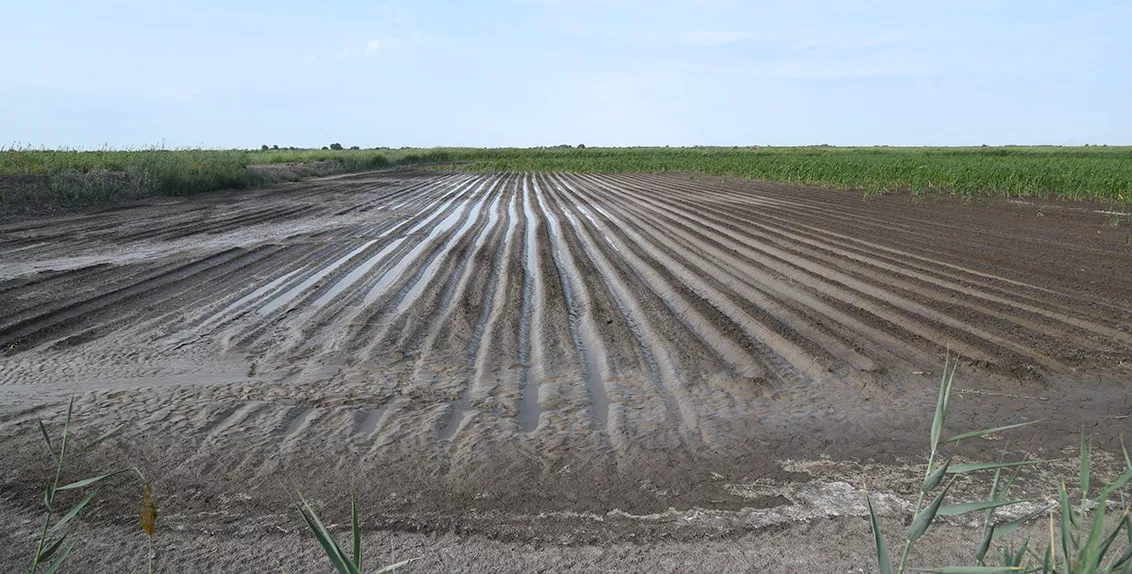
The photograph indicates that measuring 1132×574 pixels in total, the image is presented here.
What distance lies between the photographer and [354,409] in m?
4.86

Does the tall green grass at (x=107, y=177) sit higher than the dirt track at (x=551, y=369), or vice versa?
the tall green grass at (x=107, y=177)

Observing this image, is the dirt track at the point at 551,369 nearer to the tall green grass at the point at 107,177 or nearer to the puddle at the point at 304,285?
the puddle at the point at 304,285

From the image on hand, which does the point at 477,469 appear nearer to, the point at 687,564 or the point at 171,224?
the point at 687,564

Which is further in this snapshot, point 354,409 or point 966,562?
point 354,409

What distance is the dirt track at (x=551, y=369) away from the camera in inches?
150

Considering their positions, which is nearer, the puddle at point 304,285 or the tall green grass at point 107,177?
the puddle at point 304,285

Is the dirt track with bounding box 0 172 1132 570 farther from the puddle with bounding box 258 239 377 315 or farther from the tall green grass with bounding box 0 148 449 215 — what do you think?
the tall green grass with bounding box 0 148 449 215

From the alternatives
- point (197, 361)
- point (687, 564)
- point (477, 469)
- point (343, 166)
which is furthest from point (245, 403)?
point (343, 166)

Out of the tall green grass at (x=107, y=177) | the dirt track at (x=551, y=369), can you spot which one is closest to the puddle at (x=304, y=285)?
the dirt track at (x=551, y=369)

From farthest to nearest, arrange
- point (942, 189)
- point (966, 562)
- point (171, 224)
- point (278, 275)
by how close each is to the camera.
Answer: point (942, 189) → point (171, 224) → point (278, 275) → point (966, 562)

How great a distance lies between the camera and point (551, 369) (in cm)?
571

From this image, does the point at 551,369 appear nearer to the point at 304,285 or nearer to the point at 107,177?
the point at 304,285

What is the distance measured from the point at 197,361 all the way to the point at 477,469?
308 centimetres

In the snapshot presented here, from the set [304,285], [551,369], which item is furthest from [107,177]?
[551,369]
